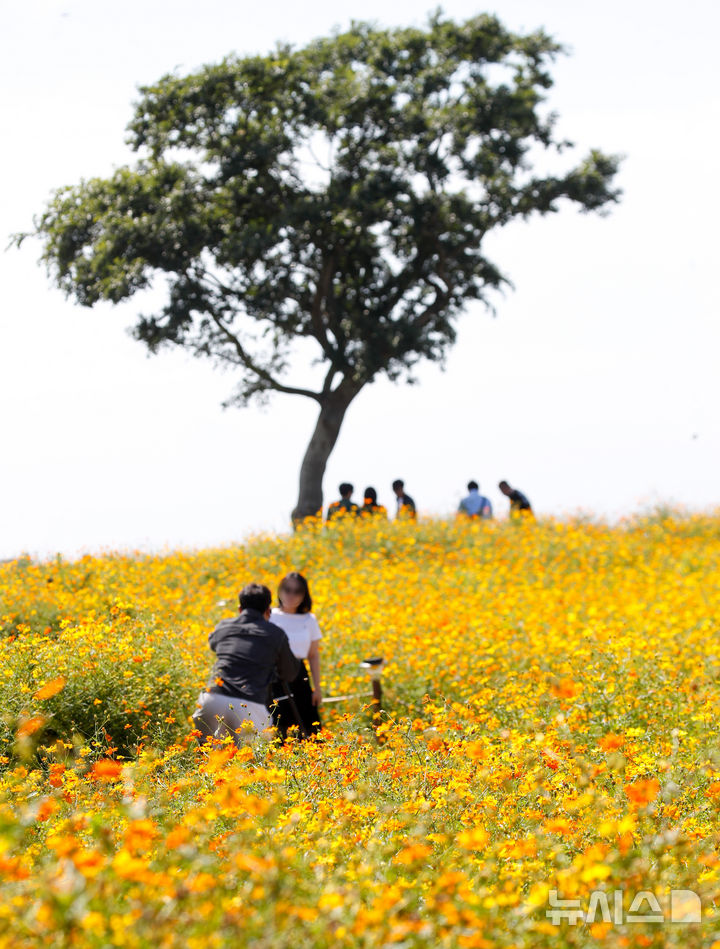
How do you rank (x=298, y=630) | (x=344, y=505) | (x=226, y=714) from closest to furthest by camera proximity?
(x=226, y=714)
(x=298, y=630)
(x=344, y=505)

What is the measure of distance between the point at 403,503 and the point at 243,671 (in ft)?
42.8

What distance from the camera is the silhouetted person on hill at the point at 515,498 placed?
20531mm

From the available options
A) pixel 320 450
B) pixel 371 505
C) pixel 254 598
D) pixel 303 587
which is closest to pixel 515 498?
pixel 371 505

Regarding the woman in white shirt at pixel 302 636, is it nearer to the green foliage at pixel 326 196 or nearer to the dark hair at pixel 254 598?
Result: the dark hair at pixel 254 598

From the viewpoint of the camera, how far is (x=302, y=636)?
8141 mm

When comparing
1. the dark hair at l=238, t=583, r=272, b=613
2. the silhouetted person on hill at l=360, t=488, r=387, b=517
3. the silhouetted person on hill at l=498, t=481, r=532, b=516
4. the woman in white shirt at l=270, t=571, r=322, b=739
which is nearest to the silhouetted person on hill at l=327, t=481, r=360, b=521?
the silhouetted person on hill at l=360, t=488, r=387, b=517

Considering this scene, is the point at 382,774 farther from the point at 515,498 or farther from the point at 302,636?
the point at 515,498

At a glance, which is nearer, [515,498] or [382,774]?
[382,774]

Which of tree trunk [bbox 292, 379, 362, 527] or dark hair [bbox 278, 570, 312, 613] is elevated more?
tree trunk [bbox 292, 379, 362, 527]

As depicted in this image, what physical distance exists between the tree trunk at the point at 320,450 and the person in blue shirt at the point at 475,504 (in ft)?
15.8

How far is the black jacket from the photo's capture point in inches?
266

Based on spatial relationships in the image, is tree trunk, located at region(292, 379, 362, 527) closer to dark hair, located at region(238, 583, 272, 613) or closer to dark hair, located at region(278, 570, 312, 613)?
dark hair, located at region(278, 570, 312, 613)

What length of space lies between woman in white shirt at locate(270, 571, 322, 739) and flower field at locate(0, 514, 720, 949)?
0.41m

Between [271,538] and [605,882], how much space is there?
1412 cm
